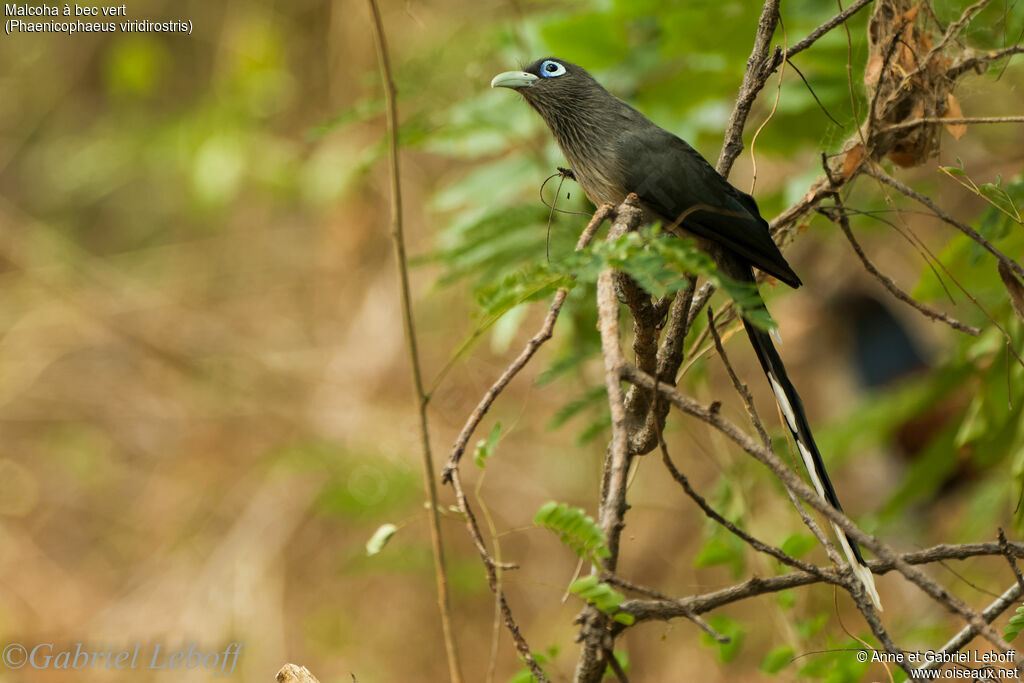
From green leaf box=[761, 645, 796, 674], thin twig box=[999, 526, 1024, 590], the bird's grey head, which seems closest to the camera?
thin twig box=[999, 526, 1024, 590]

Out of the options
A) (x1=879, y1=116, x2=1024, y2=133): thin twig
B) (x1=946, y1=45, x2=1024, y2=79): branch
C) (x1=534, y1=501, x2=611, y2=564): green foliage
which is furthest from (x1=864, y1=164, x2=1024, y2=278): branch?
(x1=534, y1=501, x2=611, y2=564): green foliage

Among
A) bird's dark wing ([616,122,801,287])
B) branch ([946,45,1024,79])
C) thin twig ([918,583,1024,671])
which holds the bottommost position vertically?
thin twig ([918,583,1024,671])

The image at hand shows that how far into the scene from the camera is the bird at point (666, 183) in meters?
2.05

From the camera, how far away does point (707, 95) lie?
2854mm

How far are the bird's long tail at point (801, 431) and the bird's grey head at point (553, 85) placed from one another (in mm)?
835

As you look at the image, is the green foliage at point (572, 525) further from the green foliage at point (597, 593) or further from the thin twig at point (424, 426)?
the thin twig at point (424, 426)

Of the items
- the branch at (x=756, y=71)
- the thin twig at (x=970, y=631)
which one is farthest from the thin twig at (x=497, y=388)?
the thin twig at (x=970, y=631)

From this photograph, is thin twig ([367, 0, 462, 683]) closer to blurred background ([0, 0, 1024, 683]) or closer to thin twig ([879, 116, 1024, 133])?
thin twig ([879, 116, 1024, 133])

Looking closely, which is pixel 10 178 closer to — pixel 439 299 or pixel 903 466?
pixel 439 299

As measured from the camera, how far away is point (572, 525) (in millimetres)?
1317

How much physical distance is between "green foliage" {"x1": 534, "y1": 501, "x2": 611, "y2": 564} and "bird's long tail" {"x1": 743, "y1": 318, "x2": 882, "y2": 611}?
64 cm

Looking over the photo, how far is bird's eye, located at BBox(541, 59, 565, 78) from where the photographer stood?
259cm

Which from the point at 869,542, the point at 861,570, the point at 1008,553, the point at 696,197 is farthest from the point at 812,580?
the point at 696,197

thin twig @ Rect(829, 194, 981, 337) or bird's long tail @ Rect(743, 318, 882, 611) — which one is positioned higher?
thin twig @ Rect(829, 194, 981, 337)
